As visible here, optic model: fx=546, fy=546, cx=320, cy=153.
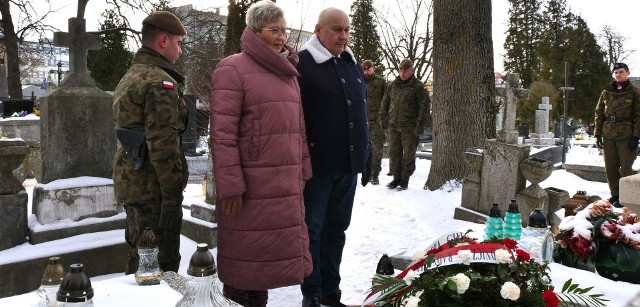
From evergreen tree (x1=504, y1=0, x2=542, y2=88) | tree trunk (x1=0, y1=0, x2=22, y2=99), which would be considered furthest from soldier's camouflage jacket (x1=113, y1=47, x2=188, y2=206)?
evergreen tree (x1=504, y1=0, x2=542, y2=88)

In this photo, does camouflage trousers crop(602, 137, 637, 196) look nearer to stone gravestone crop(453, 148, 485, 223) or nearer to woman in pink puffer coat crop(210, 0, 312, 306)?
stone gravestone crop(453, 148, 485, 223)

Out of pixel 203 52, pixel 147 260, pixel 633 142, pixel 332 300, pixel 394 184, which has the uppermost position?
pixel 203 52

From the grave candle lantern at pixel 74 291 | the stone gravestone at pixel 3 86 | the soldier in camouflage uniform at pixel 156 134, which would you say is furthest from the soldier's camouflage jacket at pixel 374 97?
the stone gravestone at pixel 3 86

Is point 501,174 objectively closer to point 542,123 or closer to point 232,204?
point 232,204

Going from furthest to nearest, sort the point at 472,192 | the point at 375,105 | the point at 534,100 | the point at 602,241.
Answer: the point at 534,100
the point at 375,105
the point at 472,192
the point at 602,241

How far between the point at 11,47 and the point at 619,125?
1892 centimetres

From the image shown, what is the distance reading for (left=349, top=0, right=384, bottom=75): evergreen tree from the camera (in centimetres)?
3388

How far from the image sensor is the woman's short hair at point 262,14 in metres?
3.00

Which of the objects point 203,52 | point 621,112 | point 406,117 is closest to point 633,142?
point 621,112

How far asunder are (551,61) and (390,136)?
3263cm

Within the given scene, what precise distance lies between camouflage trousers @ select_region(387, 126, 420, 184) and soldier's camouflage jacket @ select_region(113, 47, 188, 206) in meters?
5.24

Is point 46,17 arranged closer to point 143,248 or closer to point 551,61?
point 143,248

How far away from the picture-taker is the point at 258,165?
9.68ft

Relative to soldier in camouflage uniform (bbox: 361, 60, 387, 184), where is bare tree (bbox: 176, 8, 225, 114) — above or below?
above
